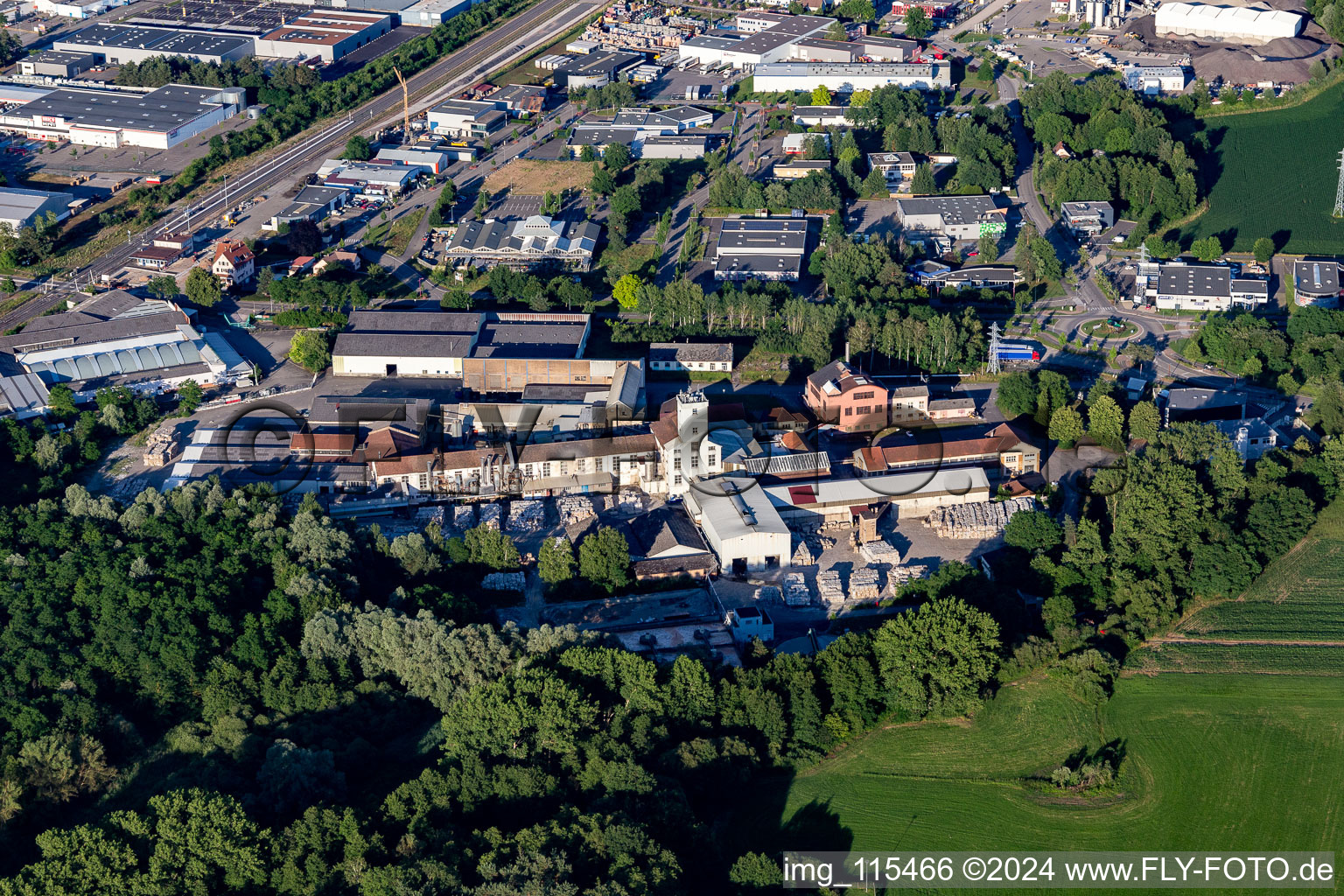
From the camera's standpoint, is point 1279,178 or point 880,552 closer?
point 880,552

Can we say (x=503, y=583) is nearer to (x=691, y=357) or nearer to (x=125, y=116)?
(x=691, y=357)

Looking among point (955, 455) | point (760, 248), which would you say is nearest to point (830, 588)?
point (955, 455)

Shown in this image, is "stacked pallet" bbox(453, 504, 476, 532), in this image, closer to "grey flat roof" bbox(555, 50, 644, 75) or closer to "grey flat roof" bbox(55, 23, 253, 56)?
"grey flat roof" bbox(555, 50, 644, 75)

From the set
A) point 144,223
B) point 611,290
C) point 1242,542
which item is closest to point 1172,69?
point 611,290

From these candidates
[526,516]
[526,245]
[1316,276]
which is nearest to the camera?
[526,516]

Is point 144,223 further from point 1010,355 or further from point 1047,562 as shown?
point 1047,562

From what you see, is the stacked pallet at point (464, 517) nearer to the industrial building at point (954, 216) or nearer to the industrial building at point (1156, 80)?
the industrial building at point (954, 216)

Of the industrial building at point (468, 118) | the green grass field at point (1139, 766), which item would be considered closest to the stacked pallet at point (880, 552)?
the green grass field at point (1139, 766)
